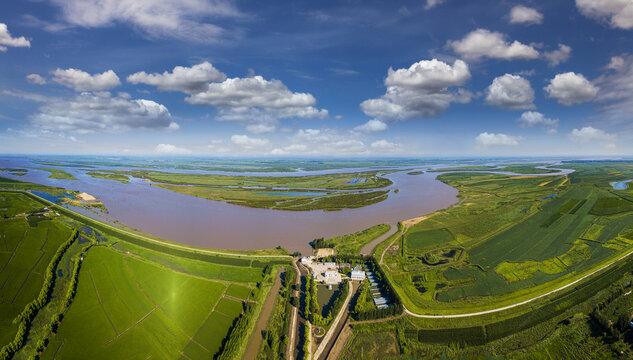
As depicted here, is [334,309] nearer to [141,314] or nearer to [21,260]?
[141,314]

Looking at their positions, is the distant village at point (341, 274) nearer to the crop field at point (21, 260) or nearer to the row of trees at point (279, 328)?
the row of trees at point (279, 328)

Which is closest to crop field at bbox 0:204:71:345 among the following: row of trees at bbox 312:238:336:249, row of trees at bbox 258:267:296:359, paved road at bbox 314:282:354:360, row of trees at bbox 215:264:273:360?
row of trees at bbox 215:264:273:360

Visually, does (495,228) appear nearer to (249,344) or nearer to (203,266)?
(249,344)

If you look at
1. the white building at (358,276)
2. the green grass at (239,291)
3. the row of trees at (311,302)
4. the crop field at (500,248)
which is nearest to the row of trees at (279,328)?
the row of trees at (311,302)

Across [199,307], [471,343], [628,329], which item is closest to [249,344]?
[199,307]

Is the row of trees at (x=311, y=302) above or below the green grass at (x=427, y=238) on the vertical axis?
below

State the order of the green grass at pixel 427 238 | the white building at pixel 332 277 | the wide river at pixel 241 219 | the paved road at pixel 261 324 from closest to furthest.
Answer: the paved road at pixel 261 324
the white building at pixel 332 277
the green grass at pixel 427 238
the wide river at pixel 241 219
